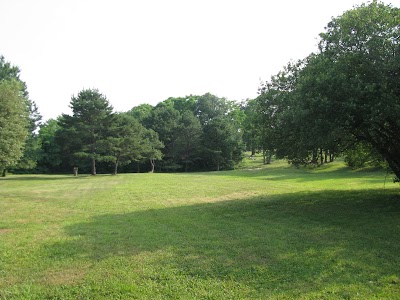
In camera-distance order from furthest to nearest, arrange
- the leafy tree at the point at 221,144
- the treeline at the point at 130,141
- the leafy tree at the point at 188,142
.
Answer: the leafy tree at the point at 188,142, the leafy tree at the point at 221,144, the treeline at the point at 130,141

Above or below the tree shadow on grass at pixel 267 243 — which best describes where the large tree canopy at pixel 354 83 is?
above

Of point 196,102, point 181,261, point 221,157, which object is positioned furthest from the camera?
point 196,102

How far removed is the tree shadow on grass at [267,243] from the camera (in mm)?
6793

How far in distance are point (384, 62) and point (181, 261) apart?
987cm

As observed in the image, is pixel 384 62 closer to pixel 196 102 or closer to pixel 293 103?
pixel 293 103

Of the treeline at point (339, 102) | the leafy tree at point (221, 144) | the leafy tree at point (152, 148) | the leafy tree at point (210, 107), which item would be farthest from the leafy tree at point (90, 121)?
the leafy tree at point (210, 107)

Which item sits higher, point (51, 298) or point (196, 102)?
point (196, 102)

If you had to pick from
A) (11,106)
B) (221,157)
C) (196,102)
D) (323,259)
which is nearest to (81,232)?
(323,259)

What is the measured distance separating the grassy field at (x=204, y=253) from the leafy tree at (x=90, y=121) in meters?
37.2

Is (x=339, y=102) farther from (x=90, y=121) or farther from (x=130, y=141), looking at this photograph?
(x=90, y=121)

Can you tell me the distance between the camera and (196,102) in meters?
105

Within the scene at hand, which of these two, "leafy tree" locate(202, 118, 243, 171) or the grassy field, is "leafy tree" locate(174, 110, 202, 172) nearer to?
"leafy tree" locate(202, 118, 243, 171)

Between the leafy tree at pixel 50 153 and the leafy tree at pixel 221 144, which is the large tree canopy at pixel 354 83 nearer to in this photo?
the leafy tree at pixel 221 144

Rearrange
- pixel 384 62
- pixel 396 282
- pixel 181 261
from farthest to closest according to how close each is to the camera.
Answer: pixel 384 62 → pixel 181 261 → pixel 396 282
